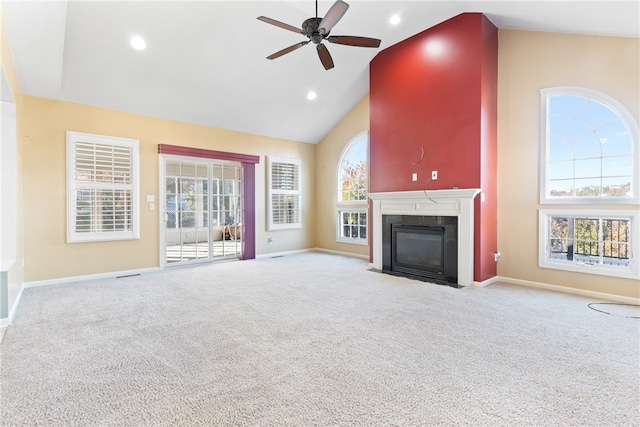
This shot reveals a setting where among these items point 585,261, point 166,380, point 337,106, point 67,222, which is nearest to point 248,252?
point 67,222

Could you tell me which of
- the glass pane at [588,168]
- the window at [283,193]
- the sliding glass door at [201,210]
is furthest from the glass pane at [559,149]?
the sliding glass door at [201,210]

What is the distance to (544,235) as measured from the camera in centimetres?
455

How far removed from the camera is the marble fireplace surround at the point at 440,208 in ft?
15.2

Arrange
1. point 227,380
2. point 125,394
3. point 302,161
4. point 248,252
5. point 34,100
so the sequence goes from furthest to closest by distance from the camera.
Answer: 1. point 302,161
2. point 248,252
3. point 34,100
4. point 227,380
5. point 125,394

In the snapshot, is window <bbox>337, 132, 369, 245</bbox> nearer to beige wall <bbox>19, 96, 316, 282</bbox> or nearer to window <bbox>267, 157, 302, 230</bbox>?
window <bbox>267, 157, 302, 230</bbox>

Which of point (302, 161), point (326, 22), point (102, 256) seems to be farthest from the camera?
point (302, 161)

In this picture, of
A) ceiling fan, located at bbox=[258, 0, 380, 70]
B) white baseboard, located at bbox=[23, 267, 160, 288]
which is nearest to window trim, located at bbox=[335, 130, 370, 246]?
ceiling fan, located at bbox=[258, 0, 380, 70]

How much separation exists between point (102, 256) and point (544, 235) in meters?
6.70

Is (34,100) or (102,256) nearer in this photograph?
(34,100)

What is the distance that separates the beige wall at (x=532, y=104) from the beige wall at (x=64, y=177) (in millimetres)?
5157

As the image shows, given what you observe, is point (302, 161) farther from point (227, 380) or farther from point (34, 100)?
point (227, 380)

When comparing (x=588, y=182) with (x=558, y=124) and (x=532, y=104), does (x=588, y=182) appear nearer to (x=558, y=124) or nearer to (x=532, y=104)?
(x=558, y=124)

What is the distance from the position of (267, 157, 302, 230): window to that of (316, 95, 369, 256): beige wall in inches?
24.1

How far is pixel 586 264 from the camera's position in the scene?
4.24 metres
